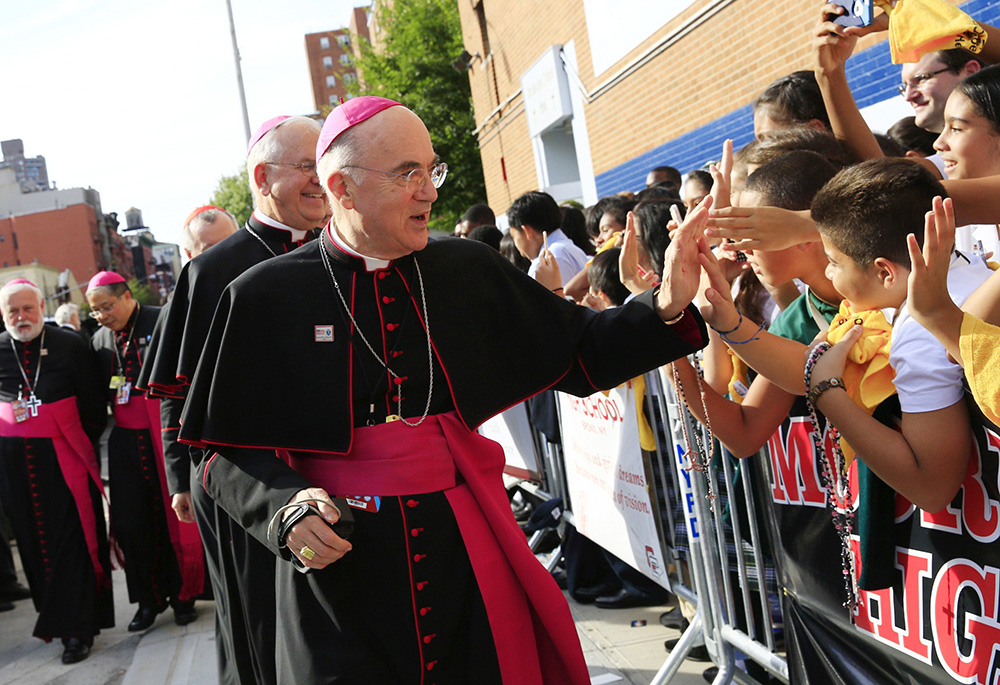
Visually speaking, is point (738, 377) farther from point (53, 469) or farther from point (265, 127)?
point (53, 469)

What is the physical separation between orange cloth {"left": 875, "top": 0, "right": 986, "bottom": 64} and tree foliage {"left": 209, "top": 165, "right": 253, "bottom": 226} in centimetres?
5642

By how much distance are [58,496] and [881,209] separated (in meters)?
5.49

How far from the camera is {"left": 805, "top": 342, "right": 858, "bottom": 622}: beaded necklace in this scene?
7.42ft

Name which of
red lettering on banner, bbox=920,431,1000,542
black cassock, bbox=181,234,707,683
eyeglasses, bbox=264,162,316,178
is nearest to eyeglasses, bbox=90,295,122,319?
eyeglasses, bbox=264,162,316,178

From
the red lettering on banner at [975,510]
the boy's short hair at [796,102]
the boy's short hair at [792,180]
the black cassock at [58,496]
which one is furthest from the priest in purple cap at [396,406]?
the black cassock at [58,496]

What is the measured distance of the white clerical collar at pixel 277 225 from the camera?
3678mm

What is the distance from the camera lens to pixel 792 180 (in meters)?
2.76

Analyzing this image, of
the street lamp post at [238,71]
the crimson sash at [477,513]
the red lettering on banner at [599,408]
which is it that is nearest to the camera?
the crimson sash at [477,513]

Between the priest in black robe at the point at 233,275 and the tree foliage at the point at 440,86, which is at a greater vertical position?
the tree foliage at the point at 440,86

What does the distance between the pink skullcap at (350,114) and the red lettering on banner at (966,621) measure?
1772 mm

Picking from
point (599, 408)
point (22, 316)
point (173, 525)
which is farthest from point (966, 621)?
point (22, 316)

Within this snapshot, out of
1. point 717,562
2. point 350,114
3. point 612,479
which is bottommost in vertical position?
point 717,562

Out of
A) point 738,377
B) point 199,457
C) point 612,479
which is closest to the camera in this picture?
point 199,457

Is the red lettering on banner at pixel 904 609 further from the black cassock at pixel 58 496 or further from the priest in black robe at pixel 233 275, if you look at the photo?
the black cassock at pixel 58 496
